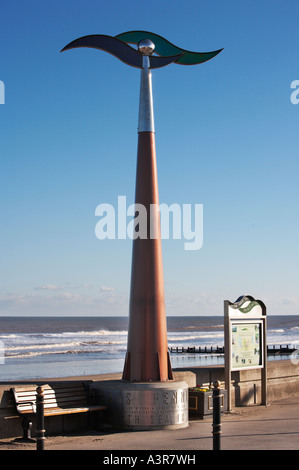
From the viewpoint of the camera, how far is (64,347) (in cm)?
5894

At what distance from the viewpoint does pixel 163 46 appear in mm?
13961

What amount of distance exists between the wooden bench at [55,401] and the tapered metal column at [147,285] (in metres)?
0.97

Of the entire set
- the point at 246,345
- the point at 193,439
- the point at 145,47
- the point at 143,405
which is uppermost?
the point at 145,47

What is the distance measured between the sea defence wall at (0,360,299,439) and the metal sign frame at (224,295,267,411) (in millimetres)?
386

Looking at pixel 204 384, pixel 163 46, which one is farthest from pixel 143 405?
pixel 163 46

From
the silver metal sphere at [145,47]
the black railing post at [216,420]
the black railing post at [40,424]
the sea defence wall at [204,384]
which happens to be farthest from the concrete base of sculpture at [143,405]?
the silver metal sphere at [145,47]

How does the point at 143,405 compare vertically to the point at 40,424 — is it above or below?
below

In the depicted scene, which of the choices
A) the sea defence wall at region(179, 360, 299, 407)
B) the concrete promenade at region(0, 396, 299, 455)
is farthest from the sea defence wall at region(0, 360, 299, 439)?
the concrete promenade at region(0, 396, 299, 455)

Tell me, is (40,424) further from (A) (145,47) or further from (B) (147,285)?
(A) (145,47)

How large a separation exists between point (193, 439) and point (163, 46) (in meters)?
8.00

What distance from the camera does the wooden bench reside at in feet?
34.9

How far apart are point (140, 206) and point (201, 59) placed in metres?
3.87

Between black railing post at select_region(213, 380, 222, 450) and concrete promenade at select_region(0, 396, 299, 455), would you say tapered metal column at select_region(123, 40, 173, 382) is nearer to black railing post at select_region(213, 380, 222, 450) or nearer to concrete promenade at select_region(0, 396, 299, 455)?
concrete promenade at select_region(0, 396, 299, 455)

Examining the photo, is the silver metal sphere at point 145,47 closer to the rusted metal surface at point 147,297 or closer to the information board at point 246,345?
the rusted metal surface at point 147,297
